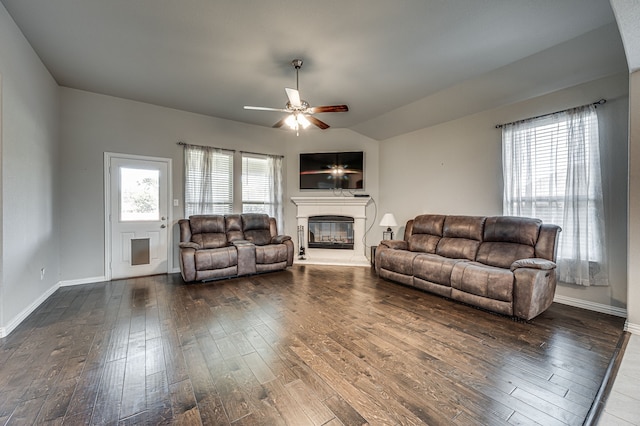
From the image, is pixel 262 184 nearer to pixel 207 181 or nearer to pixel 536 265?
pixel 207 181

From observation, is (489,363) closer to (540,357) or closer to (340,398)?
(540,357)

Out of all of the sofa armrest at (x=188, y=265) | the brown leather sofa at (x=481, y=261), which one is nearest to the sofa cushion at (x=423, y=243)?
the brown leather sofa at (x=481, y=261)

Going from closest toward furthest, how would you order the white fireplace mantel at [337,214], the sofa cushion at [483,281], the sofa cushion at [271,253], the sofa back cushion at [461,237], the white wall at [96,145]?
1. the sofa cushion at [483,281]
2. the sofa back cushion at [461,237]
3. the white wall at [96,145]
4. the sofa cushion at [271,253]
5. the white fireplace mantel at [337,214]

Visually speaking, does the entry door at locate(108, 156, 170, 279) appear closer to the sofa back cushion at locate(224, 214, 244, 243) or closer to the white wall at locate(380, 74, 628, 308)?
the sofa back cushion at locate(224, 214, 244, 243)

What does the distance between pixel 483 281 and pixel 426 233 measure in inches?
60.0

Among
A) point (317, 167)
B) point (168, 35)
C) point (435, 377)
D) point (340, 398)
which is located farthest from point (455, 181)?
point (168, 35)

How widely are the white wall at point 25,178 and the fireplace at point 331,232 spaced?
4129 mm

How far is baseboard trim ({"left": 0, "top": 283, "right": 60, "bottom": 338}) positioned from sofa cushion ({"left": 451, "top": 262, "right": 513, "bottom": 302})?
4578 millimetres

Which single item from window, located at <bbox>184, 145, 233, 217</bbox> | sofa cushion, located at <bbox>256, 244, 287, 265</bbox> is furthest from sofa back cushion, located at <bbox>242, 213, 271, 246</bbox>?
window, located at <bbox>184, 145, 233, 217</bbox>

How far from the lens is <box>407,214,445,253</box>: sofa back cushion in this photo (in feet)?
13.9

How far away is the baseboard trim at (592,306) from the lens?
9.48ft

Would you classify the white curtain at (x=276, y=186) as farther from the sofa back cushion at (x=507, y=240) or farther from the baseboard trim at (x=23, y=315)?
the sofa back cushion at (x=507, y=240)

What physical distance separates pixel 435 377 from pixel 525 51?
3.43 meters

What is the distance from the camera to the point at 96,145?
4.11 meters
